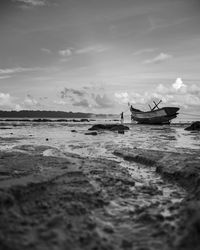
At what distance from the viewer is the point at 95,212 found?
12.8ft

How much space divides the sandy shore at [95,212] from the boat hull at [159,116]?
144 feet

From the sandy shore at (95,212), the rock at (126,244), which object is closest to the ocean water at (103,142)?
the sandy shore at (95,212)

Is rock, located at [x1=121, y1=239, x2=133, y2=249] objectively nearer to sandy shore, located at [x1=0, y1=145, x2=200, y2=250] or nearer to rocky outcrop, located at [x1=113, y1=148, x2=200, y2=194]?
sandy shore, located at [x1=0, y1=145, x2=200, y2=250]

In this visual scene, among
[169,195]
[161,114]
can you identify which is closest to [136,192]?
[169,195]

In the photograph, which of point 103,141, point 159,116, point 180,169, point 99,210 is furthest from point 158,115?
point 99,210

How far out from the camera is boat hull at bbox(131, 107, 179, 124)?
48844 millimetres

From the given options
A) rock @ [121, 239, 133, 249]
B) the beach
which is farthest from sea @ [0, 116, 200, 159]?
rock @ [121, 239, 133, 249]

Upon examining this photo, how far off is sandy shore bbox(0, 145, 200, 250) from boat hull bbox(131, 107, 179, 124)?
1731 inches

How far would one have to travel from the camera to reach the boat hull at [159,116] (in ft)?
160

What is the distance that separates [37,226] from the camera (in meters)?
3.19

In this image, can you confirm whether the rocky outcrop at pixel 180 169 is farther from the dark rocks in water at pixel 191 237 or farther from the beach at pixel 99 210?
the dark rocks in water at pixel 191 237

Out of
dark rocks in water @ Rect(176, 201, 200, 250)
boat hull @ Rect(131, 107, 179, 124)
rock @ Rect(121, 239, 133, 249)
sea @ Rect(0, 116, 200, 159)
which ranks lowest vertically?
sea @ Rect(0, 116, 200, 159)

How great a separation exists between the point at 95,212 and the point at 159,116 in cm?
4840

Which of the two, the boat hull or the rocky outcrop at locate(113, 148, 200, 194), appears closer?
A: the rocky outcrop at locate(113, 148, 200, 194)
